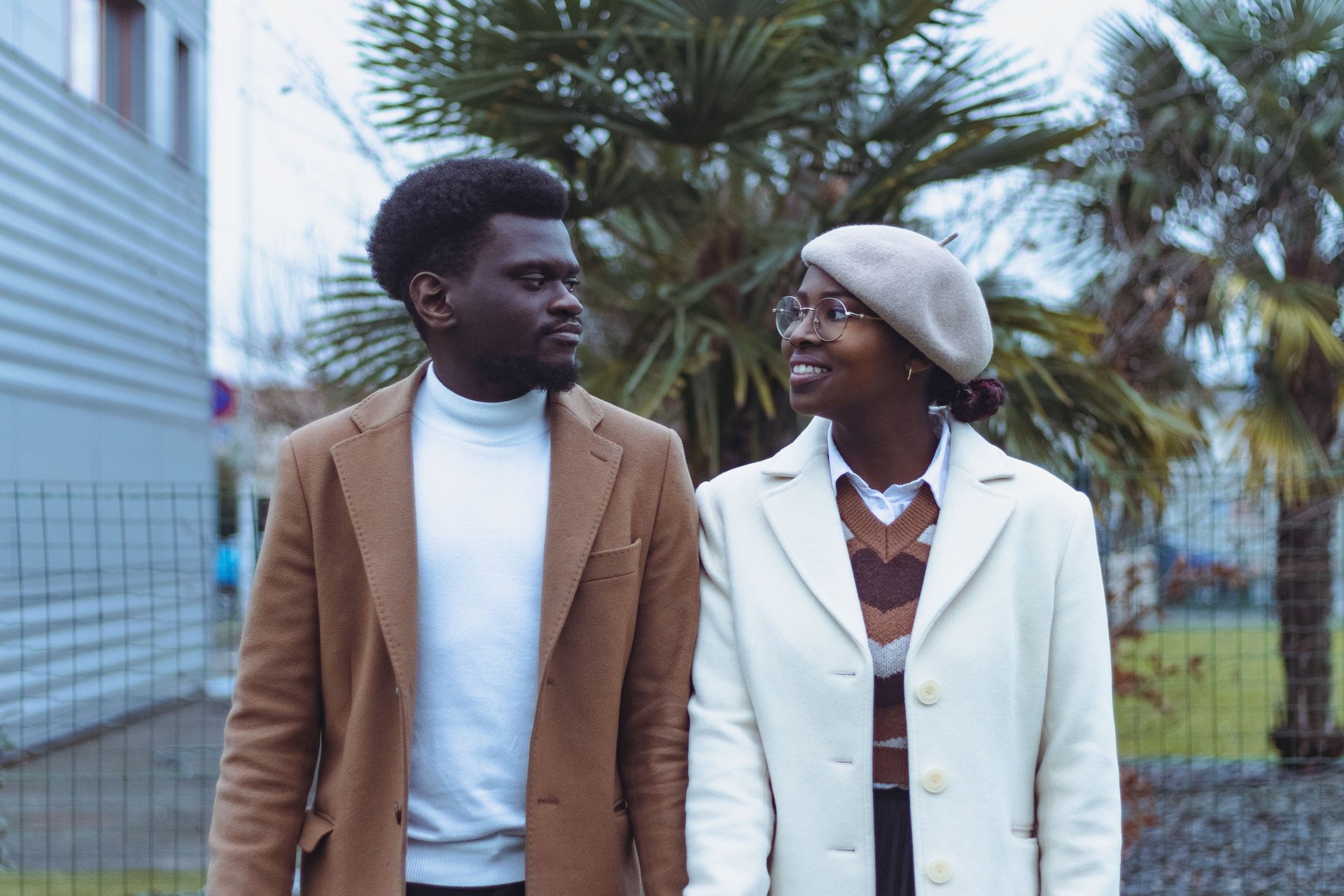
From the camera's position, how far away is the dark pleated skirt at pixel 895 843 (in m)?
2.22

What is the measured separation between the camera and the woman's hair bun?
8.00 feet

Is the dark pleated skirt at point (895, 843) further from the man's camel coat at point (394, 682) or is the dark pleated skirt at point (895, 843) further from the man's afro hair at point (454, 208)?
the man's afro hair at point (454, 208)

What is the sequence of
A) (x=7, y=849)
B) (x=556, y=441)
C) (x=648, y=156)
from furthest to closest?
(x=648, y=156) < (x=7, y=849) < (x=556, y=441)

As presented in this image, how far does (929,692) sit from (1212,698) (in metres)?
7.22

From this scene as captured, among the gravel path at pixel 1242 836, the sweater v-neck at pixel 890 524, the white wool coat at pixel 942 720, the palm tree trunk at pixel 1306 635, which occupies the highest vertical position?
the sweater v-neck at pixel 890 524

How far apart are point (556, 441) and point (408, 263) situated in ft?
1.49

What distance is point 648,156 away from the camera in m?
6.86

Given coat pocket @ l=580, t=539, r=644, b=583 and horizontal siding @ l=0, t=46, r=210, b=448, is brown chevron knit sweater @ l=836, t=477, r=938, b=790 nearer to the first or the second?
coat pocket @ l=580, t=539, r=644, b=583

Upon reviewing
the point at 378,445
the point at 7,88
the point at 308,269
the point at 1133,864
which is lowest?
the point at 1133,864

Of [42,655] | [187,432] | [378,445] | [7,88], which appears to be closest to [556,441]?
[378,445]

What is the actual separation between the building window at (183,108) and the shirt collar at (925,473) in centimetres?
1055

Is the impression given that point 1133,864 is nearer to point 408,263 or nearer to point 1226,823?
point 1226,823

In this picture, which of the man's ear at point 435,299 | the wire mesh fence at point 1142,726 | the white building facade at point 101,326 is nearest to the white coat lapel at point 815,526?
the man's ear at point 435,299

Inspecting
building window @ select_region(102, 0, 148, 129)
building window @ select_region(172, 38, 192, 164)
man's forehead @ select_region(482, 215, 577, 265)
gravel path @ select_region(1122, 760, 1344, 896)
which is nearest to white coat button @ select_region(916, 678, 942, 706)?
man's forehead @ select_region(482, 215, 577, 265)
